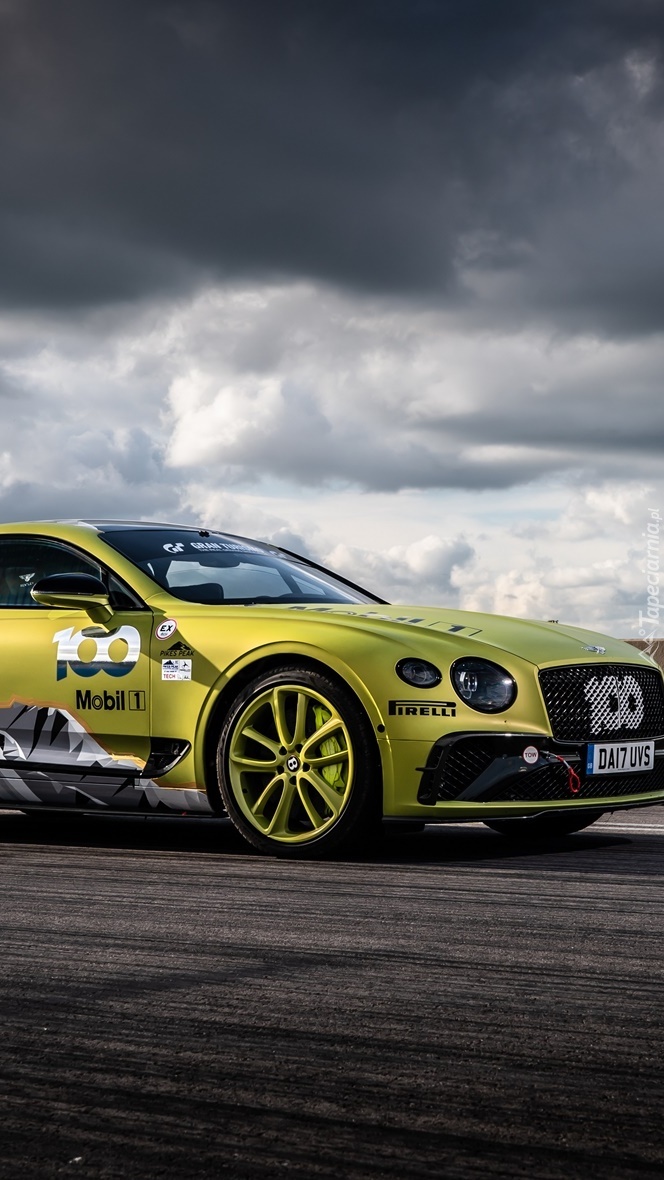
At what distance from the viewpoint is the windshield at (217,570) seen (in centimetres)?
661

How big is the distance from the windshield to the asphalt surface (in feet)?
5.01

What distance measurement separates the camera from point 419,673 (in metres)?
5.68

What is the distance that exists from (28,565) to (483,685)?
2.53 metres

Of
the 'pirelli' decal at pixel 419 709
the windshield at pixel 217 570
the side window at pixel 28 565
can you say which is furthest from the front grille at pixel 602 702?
the side window at pixel 28 565

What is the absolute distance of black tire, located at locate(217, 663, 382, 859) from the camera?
5629mm

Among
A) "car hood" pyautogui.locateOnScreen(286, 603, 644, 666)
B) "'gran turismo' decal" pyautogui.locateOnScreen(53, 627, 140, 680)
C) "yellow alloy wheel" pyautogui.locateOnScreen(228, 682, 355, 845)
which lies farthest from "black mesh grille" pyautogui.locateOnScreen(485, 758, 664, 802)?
"'gran turismo' decal" pyautogui.locateOnScreen(53, 627, 140, 680)

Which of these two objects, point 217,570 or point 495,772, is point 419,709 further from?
point 217,570

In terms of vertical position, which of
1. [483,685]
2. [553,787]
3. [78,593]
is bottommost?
[553,787]

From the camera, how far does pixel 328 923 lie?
433 centimetres

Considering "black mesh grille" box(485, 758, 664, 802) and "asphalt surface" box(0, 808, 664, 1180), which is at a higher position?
"black mesh grille" box(485, 758, 664, 802)

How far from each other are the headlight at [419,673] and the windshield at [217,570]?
1031 millimetres

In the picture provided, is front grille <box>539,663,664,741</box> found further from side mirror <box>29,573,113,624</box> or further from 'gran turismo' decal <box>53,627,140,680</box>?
side mirror <box>29,573,113,624</box>

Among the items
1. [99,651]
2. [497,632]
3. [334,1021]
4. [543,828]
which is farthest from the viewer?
[543,828]

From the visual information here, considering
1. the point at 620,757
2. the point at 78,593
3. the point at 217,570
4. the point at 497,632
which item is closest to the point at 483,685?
the point at 497,632
